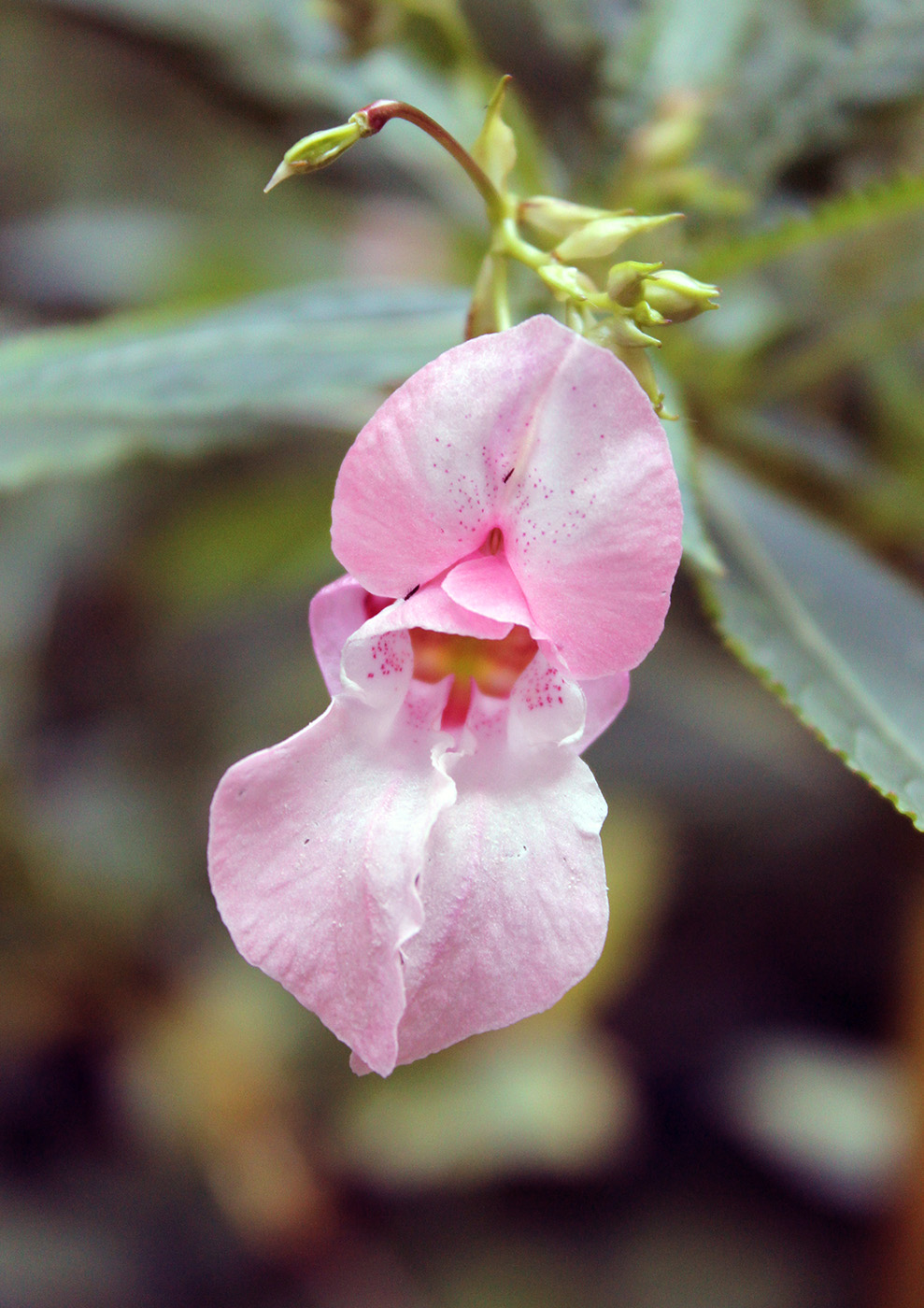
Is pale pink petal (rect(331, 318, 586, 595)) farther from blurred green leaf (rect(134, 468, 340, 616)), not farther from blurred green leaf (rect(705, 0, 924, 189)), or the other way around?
blurred green leaf (rect(134, 468, 340, 616))

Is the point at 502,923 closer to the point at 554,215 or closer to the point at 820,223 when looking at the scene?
the point at 554,215

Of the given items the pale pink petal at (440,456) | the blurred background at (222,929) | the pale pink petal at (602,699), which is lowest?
the blurred background at (222,929)

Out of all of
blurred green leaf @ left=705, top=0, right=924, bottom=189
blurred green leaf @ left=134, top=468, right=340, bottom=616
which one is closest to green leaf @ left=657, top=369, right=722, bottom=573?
blurred green leaf @ left=705, top=0, right=924, bottom=189

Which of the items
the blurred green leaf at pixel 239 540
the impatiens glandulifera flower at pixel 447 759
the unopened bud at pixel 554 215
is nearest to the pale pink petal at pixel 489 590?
the impatiens glandulifera flower at pixel 447 759

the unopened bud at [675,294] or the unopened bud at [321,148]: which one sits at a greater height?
the unopened bud at [675,294]

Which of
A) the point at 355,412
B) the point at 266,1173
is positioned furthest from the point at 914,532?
the point at 266,1173

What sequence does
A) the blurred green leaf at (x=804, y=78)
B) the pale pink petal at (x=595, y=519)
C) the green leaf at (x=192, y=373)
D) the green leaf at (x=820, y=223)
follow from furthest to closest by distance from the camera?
the blurred green leaf at (x=804, y=78) < the green leaf at (x=192, y=373) < the green leaf at (x=820, y=223) < the pale pink petal at (x=595, y=519)

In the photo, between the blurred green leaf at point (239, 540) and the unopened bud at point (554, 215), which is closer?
the unopened bud at point (554, 215)

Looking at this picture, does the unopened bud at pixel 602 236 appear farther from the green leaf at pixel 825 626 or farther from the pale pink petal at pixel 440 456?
the green leaf at pixel 825 626
